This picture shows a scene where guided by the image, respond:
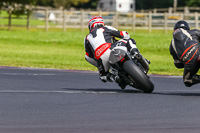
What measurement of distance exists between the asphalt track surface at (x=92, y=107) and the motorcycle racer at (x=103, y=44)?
17.6 inches

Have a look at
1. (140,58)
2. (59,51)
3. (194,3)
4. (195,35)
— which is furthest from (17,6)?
(194,3)

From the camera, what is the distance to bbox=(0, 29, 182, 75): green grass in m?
21.9

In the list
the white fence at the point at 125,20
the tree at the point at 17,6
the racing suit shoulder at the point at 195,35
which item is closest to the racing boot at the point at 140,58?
the racing suit shoulder at the point at 195,35

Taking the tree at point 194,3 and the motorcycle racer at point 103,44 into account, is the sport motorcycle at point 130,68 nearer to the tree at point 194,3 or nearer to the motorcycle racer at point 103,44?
the motorcycle racer at point 103,44

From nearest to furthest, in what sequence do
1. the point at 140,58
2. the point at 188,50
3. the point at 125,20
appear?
the point at 188,50 → the point at 140,58 → the point at 125,20

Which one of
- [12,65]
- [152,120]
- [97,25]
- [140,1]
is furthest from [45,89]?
[140,1]

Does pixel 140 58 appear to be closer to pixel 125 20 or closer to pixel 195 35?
pixel 195 35

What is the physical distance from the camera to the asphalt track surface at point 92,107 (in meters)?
8.00

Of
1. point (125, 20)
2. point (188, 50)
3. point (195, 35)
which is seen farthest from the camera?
point (125, 20)

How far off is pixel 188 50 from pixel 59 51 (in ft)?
62.1

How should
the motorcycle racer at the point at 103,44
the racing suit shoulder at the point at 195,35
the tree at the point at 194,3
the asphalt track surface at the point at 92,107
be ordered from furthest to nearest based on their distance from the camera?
the tree at the point at 194,3 < the motorcycle racer at the point at 103,44 < the racing suit shoulder at the point at 195,35 < the asphalt track surface at the point at 92,107

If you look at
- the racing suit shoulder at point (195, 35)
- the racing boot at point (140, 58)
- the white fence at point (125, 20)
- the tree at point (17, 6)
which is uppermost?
the racing suit shoulder at point (195, 35)

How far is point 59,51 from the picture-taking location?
98.7ft

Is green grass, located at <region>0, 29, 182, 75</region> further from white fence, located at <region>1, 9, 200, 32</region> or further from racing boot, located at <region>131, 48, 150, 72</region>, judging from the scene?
white fence, located at <region>1, 9, 200, 32</region>
